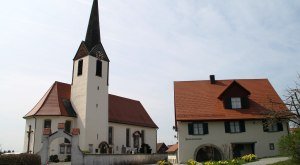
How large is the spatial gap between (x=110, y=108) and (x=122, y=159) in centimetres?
1515

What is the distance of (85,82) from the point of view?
134 feet

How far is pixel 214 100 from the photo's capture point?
1355 inches

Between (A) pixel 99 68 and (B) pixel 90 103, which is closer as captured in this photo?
(B) pixel 90 103

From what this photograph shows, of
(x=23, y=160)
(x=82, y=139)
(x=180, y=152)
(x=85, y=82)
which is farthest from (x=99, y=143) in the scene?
(x=23, y=160)

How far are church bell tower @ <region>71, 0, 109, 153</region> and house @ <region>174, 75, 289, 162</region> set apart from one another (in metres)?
12.3

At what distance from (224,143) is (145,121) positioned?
76.6 feet

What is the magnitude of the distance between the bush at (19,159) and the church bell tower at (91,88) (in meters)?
16.4

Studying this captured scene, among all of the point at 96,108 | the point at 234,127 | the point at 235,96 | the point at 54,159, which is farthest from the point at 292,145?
the point at 96,108

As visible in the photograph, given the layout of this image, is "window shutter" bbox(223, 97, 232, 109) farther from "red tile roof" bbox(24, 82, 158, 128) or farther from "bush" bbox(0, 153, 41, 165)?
"bush" bbox(0, 153, 41, 165)

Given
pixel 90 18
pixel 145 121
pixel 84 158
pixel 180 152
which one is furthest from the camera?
pixel 145 121

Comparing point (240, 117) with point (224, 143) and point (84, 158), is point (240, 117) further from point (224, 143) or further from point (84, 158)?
point (84, 158)

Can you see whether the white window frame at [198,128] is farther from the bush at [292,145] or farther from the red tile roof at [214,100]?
the bush at [292,145]

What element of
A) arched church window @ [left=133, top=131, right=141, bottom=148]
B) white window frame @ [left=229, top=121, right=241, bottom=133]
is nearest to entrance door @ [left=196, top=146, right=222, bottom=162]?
white window frame @ [left=229, top=121, right=241, bottom=133]

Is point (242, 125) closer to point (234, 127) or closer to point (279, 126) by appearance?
point (234, 127)
